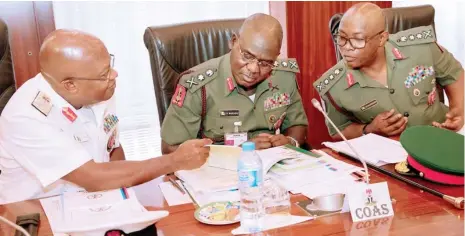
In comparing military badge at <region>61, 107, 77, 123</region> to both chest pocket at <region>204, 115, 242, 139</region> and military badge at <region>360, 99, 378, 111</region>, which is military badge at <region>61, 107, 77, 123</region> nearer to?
chest pocket at <region>204, 115, 242, 139</region>

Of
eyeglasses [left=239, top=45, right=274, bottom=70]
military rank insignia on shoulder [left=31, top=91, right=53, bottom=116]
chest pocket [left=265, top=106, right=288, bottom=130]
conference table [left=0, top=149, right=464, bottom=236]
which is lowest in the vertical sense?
conference table [left=0, top=149, right=464, bottom=236]

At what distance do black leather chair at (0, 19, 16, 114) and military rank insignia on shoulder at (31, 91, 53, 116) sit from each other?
A: 1.60 ft

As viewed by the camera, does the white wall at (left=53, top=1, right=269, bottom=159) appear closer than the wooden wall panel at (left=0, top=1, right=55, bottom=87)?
No

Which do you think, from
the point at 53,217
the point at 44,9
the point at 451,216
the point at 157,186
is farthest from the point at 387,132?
the point at 44,9

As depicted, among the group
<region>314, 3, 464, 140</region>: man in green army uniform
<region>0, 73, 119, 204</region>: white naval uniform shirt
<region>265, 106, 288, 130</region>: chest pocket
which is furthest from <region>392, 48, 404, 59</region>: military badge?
<region>0, 73, 119, 204</region>: white naval uniform shirt

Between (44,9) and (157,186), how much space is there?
1587 millimetres

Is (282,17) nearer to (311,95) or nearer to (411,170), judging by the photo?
(311,95)

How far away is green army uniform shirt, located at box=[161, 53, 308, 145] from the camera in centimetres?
198

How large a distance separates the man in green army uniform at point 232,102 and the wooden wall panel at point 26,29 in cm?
111

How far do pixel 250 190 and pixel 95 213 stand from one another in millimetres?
393

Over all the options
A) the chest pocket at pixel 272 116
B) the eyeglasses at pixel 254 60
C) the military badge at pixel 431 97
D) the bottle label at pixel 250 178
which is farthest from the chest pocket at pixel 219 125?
the military badge at pixel 431 97

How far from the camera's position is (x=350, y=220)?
125 centimetres

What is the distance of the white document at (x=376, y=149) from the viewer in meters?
1.65

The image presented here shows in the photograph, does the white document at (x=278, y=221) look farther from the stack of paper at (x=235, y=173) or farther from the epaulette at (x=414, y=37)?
the epaulette at (x=414, y=37)
